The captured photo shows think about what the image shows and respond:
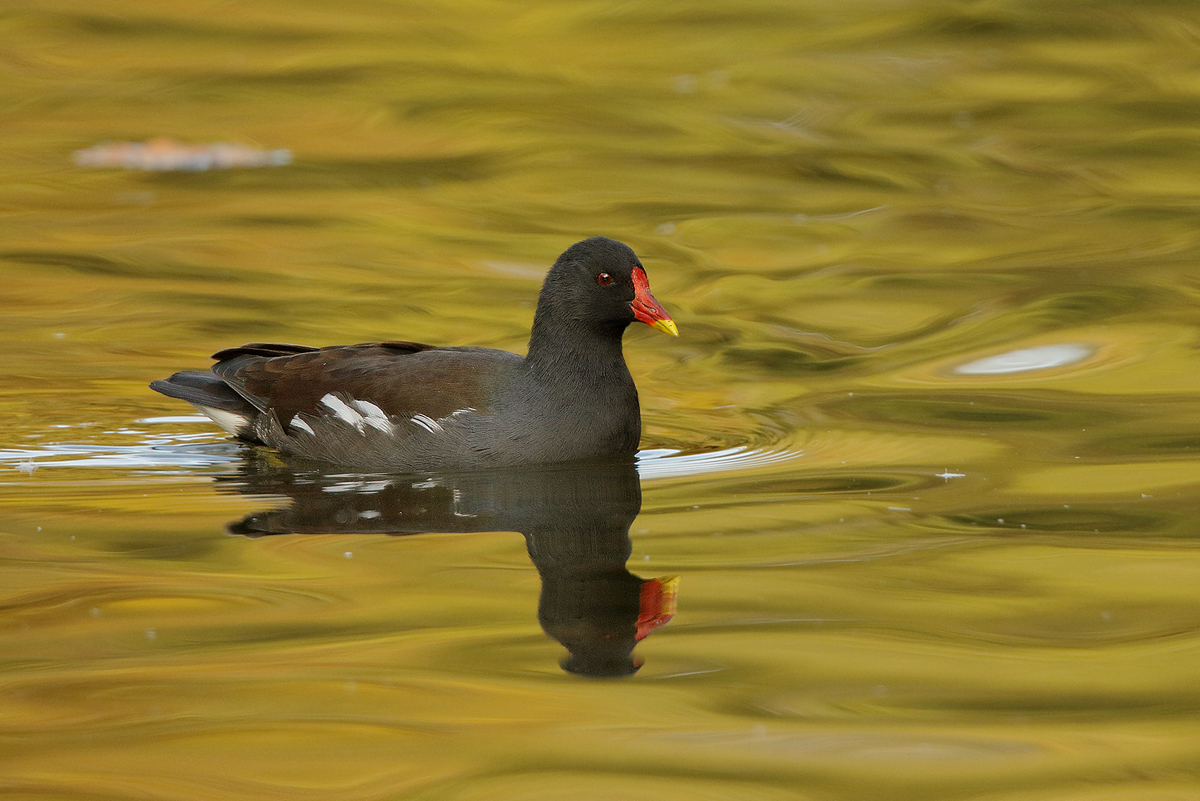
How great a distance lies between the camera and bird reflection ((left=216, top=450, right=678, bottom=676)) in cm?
470

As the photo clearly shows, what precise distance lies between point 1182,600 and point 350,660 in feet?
8.15

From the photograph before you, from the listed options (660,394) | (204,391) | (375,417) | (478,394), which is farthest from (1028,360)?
(204,391)

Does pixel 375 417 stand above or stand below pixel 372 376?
below

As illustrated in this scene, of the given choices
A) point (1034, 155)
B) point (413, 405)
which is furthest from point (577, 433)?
point (1034, 155)

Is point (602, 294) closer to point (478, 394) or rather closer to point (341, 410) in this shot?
point (478, 394)

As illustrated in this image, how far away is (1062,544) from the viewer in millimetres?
5531

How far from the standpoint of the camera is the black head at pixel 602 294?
686cm

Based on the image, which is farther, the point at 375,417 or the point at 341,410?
the point at 341,410

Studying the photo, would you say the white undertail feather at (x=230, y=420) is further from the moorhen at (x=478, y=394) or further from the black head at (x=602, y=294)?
the black head at (x=602, y=294)

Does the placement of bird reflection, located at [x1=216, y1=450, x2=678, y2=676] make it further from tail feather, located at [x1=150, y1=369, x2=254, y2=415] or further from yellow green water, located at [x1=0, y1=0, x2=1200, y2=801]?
tail feather, located at [x1=150, y1=369, x2=254, y2=415]

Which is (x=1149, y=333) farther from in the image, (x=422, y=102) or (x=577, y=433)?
(x=422, y=102)

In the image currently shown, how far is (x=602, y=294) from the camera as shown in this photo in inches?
270

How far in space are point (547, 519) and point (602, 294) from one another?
1.35 meters

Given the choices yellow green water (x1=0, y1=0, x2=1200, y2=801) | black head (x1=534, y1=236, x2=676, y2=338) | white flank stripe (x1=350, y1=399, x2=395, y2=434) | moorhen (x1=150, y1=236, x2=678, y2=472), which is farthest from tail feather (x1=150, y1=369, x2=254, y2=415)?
black head (x1=534, y1=236, x2=676, y2=338)
